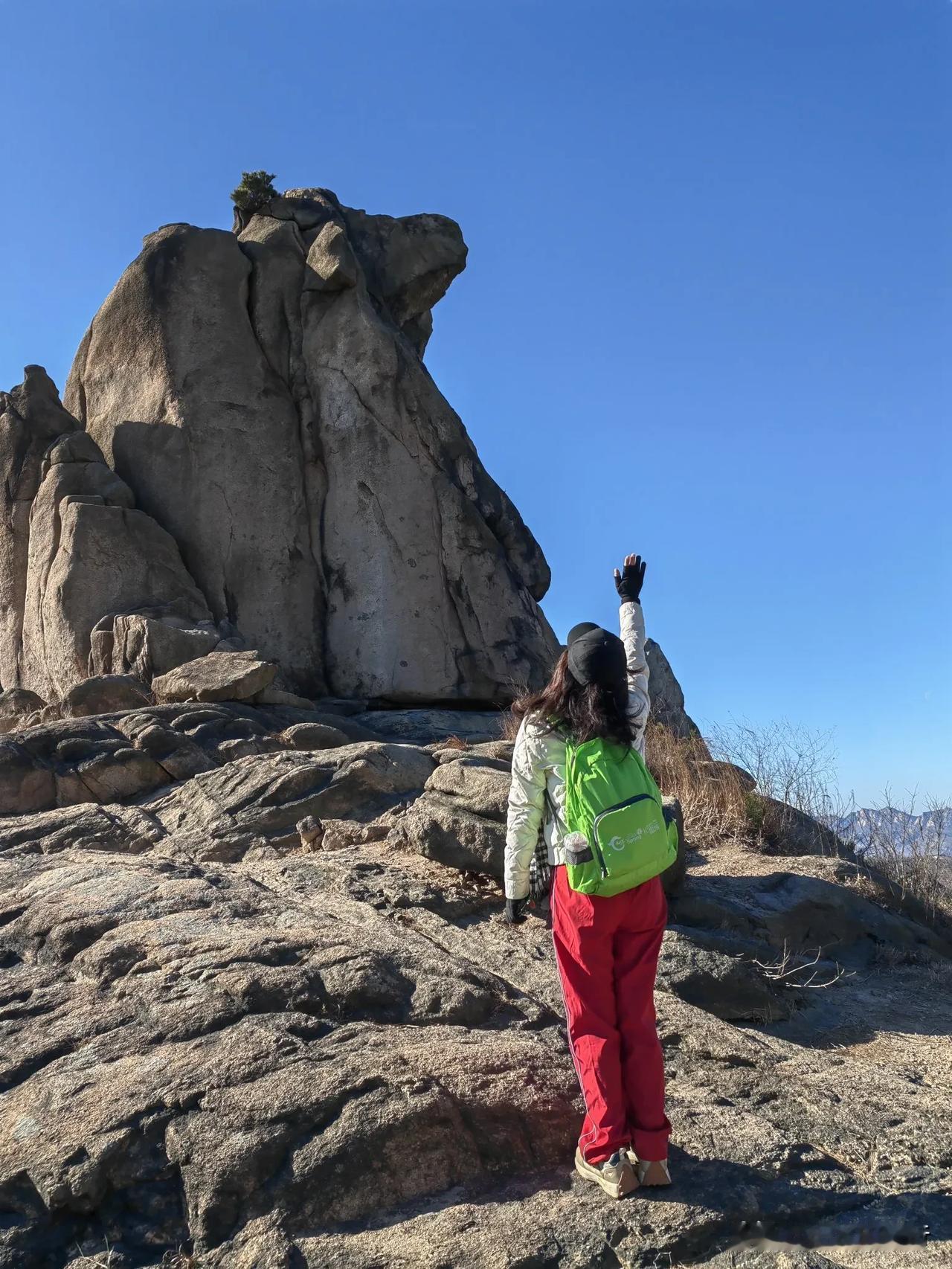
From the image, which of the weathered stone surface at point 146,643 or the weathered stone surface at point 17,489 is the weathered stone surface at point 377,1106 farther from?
the weathered stone surface at point 17,489

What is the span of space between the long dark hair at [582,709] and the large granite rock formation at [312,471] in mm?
12167

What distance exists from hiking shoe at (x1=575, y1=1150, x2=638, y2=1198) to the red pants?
0.09 ft

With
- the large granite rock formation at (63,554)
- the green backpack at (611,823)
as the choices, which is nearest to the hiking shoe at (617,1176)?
the green backpack at (611,823)

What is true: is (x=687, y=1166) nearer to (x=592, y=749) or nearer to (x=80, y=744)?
(x=592, y=749)

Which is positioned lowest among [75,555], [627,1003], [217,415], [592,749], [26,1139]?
[26,1139]

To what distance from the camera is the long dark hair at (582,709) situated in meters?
3.86

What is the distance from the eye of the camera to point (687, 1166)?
3.75m

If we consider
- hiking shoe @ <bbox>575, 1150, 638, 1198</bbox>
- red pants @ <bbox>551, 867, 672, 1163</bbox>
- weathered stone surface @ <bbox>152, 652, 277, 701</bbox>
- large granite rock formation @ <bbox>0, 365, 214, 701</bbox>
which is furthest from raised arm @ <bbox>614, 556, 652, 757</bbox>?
large granite rock formation @ <bbox>0, 365, 214, 701</bbox>

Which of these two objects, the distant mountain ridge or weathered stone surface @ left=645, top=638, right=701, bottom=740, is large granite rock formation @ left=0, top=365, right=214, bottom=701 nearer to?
weathered stone surface @ left=645, top=638, right=701, bottom=740

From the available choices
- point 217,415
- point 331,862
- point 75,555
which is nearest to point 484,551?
point 217,415

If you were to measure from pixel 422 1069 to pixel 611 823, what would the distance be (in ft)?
4.23

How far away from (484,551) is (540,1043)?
1306 centimetres

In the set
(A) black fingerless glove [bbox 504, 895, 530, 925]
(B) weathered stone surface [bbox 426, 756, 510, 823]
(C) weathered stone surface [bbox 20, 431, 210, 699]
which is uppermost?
(C) weathered stone surface [bbox 20, 431, 210, 699]

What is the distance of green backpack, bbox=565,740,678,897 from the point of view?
3.63m
